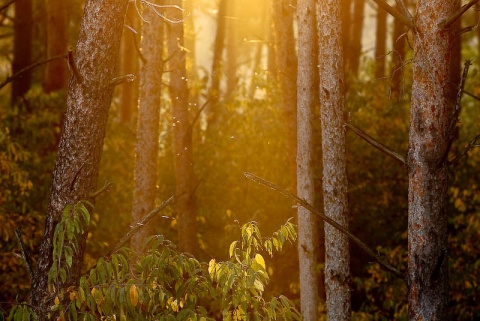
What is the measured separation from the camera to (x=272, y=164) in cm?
1537

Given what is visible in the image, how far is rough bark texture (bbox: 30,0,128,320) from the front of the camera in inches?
289

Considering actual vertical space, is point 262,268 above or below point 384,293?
above

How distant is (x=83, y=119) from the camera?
7.43m

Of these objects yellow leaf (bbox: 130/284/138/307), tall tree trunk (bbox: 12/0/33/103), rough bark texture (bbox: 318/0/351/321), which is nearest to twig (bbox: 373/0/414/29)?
rough bark texture (bbox: 318/0/351/321)

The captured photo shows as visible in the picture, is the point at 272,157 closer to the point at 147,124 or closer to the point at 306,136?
the point at 147,124

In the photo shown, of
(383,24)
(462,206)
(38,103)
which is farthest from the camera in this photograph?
(383,24)

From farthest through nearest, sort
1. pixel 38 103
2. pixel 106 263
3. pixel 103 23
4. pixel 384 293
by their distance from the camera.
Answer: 1. pixel 38 103
2. pixel 384 293
3. pixel 103 23
4. pixel 106 263

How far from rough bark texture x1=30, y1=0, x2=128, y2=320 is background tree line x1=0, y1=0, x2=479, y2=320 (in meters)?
0.01

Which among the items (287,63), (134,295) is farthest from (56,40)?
(134,295)

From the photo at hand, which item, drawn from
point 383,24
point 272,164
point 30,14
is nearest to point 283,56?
point 272,164

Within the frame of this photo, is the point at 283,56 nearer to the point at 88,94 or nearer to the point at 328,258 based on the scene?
the point at 328,258

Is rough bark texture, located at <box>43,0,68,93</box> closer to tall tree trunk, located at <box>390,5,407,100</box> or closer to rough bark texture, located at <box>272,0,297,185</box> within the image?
rough bark texture, located at <box>272,0,297,185</box>

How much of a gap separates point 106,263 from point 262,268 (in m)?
1.30

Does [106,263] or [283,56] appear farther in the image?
[283,56]
